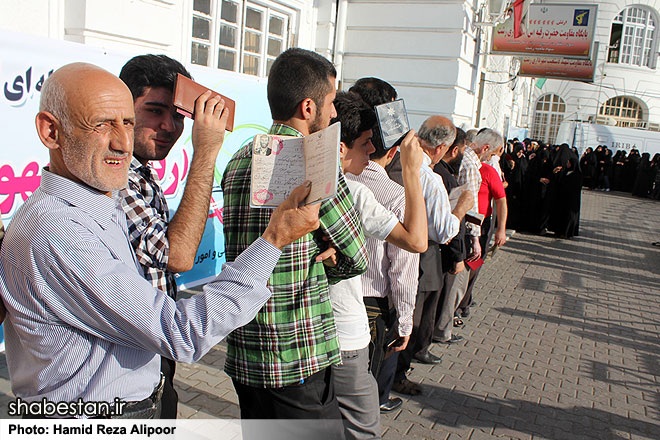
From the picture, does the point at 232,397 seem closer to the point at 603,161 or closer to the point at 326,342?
the point at 326,342

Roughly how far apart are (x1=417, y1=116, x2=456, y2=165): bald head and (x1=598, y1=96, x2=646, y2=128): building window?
39589mm

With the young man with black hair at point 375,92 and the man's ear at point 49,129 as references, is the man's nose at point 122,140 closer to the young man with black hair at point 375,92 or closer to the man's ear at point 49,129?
the man's ear at point 49,129

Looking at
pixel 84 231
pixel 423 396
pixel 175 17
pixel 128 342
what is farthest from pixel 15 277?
pixel 175 17

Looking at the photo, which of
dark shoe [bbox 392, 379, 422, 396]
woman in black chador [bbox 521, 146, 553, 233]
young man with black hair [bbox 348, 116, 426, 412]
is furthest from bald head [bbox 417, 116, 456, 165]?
woman in black chador [bbox 521, 146, 553, 233]

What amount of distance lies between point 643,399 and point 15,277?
15.5 feet

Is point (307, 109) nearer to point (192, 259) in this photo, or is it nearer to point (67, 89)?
point (192, 259)

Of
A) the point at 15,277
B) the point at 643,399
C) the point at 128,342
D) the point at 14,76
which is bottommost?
the point at 643,399

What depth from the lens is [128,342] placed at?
1325mm

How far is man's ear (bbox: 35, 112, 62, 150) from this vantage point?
1327mm

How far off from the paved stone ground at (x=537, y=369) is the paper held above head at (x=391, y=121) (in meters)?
1.98

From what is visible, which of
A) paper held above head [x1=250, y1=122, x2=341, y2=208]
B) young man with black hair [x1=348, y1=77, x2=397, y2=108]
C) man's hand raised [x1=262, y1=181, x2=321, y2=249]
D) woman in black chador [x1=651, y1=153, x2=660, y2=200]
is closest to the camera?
man's hand raised [x1=262, y1=181, x2=321, y2=249]

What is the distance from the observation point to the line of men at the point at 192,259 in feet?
4.16

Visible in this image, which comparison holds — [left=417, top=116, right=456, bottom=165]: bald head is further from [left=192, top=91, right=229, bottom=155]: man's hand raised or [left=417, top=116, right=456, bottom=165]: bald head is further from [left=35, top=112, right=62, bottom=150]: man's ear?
[left=35, top=112, right=62, bottom=150]: man's ear

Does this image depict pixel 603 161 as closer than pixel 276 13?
No
